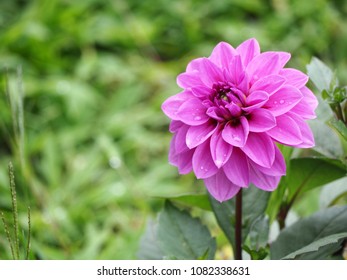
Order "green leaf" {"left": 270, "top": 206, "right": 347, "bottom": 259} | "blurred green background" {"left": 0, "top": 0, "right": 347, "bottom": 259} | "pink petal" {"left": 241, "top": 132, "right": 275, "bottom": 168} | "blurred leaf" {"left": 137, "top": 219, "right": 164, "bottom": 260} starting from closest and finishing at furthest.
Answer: "pink petal" {"left": 241, "top": 132, "right": 275, "bottom": 168} < "green leaf" {"left": 270, "top": 206, "right": 347, "bottom": 259} < "blurred leaf" {"left": 137, "top": 219, "right": 164, "bottom": 260} < "blurred green background" {"left": 0, "top": 0, "right": 347, "bottom": 259}

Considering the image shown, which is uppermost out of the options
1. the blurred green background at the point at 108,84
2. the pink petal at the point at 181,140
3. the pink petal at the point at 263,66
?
the pink petal at the point at 263,66

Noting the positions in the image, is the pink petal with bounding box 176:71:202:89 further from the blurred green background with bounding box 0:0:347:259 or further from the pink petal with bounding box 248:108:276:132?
the blurred green background with bounding box 0:0:347:259

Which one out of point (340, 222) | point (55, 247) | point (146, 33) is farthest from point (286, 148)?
point (146, 33)

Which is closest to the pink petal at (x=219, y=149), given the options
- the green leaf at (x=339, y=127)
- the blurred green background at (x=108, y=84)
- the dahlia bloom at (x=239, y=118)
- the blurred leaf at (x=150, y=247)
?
the dahlia bloom at (x=239, y=118)

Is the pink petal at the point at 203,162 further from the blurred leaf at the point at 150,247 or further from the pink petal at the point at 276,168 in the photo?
the blurred leaf at the point at 150,247

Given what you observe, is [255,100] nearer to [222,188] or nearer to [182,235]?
[222,188]

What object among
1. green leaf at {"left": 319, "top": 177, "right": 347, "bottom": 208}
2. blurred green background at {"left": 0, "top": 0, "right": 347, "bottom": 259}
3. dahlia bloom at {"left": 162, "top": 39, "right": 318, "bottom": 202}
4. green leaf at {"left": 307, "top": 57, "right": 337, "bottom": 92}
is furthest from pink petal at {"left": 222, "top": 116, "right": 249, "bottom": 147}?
blurred green background at {"left": 0, "top": 0, "right": 347, "bottom": 259}

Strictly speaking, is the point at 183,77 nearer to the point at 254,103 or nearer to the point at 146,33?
the point at 254,103

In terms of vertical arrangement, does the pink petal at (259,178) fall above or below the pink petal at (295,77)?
below
